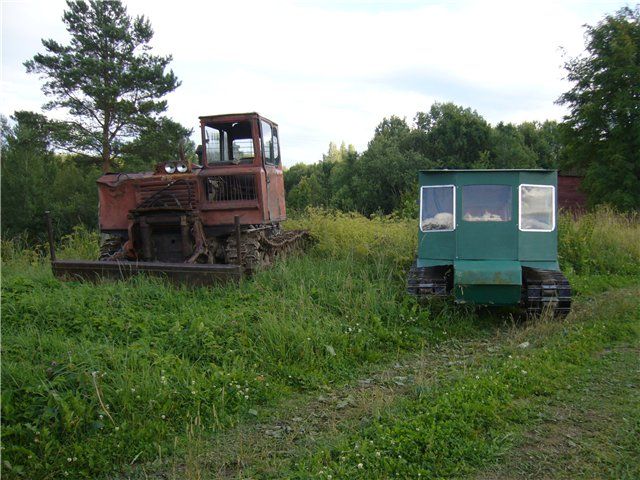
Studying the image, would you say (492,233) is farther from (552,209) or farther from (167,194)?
(167,194)

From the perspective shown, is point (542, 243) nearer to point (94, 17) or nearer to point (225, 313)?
point (225, 313)

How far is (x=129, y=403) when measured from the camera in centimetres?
423

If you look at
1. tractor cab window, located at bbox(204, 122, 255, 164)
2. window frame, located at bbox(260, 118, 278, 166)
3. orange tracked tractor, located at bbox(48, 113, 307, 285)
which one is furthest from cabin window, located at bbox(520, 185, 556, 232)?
tractor cab window, located at bbox(204, 122, 255, 164)

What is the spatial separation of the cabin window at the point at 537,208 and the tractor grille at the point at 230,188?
4.41 m

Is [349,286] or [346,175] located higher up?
[346,175]

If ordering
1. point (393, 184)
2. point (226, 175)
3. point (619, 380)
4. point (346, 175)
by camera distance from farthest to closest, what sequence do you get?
point (346, 175)
point (393, 184)
point (226, 175)
point (619, 380)

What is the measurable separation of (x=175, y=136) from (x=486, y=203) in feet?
70.1

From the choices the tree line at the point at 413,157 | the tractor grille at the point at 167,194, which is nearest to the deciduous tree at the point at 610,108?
the tree line at the point at 413,157

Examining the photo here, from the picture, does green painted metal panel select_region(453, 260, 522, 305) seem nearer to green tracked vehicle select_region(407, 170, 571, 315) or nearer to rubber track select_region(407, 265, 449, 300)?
green tracked vehicle select_region(407, 170, 571, 315)

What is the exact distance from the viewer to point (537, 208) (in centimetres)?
704

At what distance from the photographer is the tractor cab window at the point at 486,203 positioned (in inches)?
276

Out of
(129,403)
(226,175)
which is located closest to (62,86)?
(226,175)

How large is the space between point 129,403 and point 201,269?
3535 millimetres

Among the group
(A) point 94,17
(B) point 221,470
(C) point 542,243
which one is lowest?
(B) point 221,470
